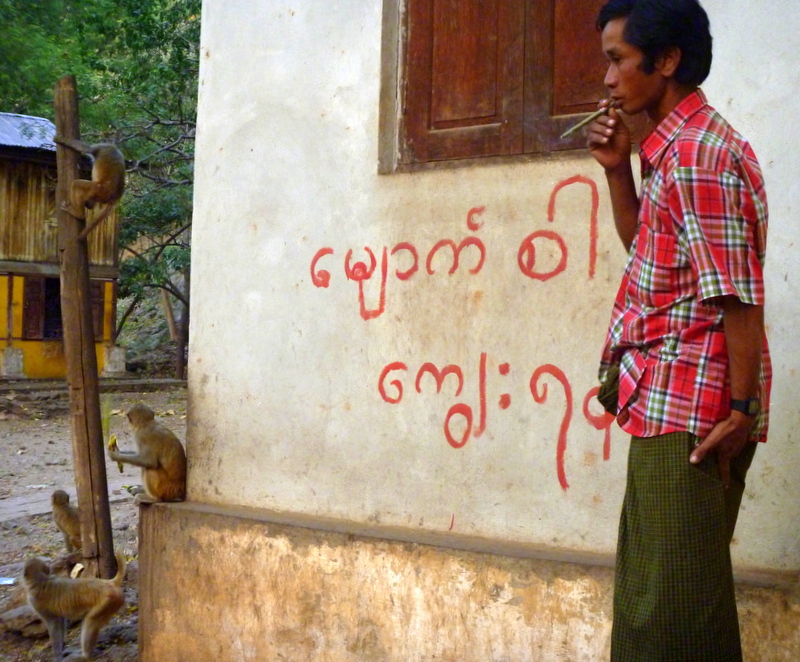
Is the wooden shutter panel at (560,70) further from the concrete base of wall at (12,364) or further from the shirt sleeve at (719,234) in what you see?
the concrete base of wall at (12,364)

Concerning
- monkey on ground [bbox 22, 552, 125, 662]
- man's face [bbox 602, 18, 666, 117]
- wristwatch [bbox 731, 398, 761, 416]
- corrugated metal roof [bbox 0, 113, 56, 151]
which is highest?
corrugated metal roof [bbox 0, 113, 56, 151]

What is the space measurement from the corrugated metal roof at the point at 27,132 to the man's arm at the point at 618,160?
17445 millimetres

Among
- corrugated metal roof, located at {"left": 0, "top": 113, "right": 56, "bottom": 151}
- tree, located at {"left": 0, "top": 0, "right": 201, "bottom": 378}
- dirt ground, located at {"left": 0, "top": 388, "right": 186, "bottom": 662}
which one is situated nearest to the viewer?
dirt ground, located at {"left": 0, "top": 388, "right": 186, "bottom": 662}

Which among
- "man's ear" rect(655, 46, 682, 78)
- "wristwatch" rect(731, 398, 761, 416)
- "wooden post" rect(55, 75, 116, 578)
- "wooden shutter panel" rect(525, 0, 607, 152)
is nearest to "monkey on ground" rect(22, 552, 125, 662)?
"wooden post" rect(55, 75, 116, 578)

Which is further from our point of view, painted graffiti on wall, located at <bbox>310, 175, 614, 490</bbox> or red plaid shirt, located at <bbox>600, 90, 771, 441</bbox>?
painted graffiti on wall, located at <bbox>310, 175, 614, 490</bbox>

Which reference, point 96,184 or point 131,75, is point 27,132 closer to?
point 131,75

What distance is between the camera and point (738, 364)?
182 centimetres

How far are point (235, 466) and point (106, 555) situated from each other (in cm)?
94

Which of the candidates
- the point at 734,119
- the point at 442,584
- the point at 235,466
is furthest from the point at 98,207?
the point at 734,119

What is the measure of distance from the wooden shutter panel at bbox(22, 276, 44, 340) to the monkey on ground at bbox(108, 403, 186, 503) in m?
16.9

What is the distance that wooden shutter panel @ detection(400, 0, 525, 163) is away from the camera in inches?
136

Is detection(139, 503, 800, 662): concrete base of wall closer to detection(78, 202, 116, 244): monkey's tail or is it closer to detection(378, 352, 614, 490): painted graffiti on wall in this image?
detection(378, 352, 614, 490): painted graffiti on wall

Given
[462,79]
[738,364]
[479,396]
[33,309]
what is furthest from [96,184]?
[33,309]

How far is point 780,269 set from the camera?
2859 mm
